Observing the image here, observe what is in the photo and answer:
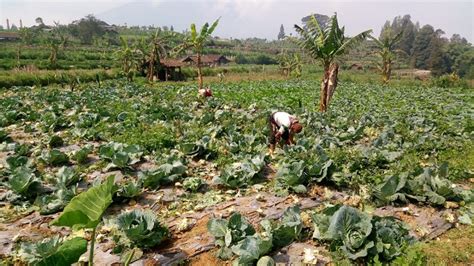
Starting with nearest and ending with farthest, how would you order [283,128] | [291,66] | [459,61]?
[283,128] < [291,66] < [459,61]

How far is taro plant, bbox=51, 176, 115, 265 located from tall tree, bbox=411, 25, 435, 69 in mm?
80387

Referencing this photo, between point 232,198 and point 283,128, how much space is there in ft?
7.49

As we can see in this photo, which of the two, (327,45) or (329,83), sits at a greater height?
(327,45)

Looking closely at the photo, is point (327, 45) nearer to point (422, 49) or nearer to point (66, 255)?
point (66, 255)

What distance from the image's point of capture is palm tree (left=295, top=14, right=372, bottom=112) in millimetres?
12113

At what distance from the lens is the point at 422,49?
276ft

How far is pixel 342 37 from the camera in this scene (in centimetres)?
1298

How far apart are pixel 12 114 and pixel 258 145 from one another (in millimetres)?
8886

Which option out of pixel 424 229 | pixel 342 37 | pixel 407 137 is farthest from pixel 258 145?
pixel 342 37

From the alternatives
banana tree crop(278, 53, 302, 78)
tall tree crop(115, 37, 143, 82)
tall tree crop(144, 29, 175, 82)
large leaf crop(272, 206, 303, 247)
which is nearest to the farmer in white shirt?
large leaf crop(272, 206, 303, 247)

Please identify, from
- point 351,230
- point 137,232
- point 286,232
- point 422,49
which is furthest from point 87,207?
point 422,49

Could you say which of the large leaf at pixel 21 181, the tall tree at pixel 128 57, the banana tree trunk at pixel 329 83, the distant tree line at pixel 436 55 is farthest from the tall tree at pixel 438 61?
the large leaf at pixel 21 181

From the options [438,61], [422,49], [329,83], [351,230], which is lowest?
[351,230]

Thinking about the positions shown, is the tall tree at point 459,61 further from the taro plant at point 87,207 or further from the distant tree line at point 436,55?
the taro plant at point 87,207
